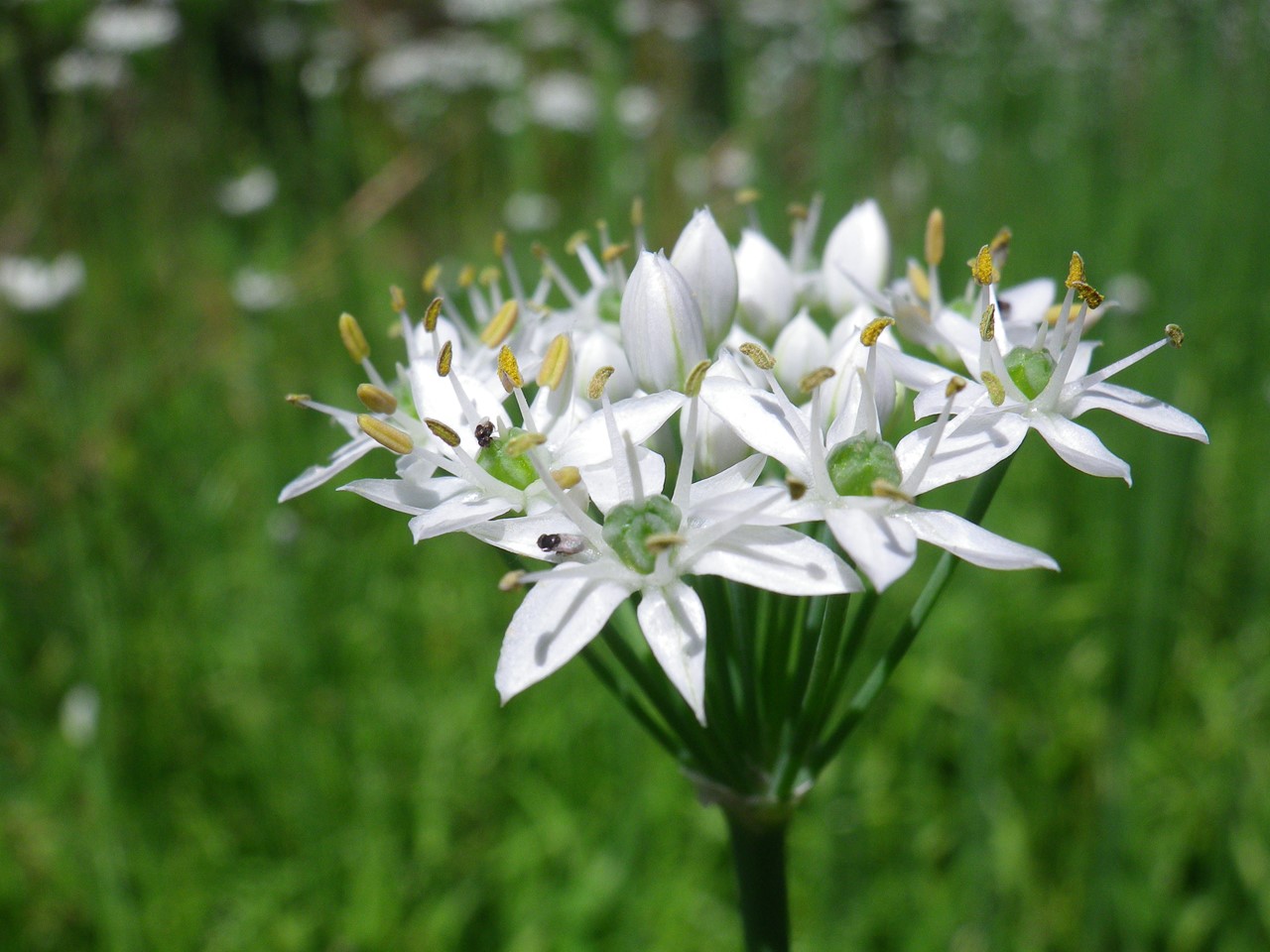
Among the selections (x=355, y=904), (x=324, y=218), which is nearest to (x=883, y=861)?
(x=355, y=904)

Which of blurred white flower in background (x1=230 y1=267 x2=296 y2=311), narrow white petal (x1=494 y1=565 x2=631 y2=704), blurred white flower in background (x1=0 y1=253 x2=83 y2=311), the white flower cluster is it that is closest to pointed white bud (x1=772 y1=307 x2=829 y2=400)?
the white flower cluster

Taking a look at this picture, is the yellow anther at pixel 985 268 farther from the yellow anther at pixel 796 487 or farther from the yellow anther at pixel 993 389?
the yellow anther at pixel 796 487

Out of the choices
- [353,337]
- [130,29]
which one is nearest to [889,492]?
[353,337]

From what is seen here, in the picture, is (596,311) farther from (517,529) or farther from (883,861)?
(883,861)

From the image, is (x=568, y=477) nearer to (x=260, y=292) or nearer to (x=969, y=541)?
(x=969, y=541)

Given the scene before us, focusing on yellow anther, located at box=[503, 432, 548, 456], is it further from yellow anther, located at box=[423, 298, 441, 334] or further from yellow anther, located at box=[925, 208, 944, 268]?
yellow anther, located at box=[925, 208, 944, 268]

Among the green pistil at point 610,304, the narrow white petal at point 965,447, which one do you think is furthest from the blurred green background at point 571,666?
the narrow white petal at point 965,447
